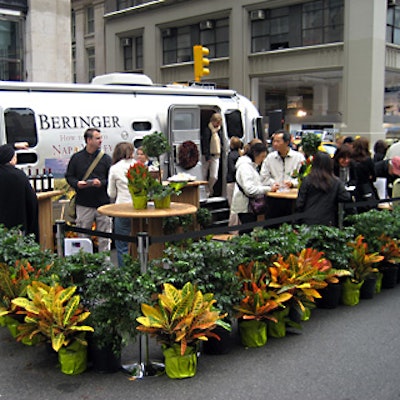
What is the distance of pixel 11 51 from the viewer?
17.4 m

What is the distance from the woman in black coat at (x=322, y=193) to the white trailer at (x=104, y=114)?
14.4 ft

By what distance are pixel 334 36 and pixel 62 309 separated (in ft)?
85.9

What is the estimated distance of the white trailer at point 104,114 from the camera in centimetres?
952

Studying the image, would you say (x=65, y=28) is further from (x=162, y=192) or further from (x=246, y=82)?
(x=246, y=82)

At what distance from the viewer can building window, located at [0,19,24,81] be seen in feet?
55.7

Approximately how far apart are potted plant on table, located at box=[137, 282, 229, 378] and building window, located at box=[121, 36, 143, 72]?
34356 mm

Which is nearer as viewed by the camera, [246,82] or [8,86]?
[8,86]

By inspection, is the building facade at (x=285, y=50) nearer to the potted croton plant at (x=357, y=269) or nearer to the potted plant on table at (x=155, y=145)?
the potted plant on table at (x=155, y=145)

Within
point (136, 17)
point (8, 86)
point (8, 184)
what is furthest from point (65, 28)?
point (136, 17)

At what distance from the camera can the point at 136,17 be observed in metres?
36.7

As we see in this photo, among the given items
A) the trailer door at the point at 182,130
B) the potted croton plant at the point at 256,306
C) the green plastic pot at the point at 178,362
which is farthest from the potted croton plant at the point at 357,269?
the trailer door at the point at 182,130

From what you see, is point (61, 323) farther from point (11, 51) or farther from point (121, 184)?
point (11, 51)

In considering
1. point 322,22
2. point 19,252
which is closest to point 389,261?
point 19,252

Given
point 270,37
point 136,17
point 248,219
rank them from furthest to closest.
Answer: point 136,17 → point 270,37 → point 248,219
